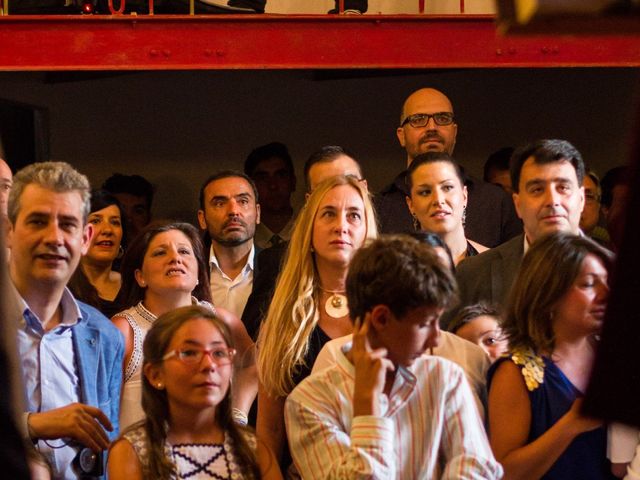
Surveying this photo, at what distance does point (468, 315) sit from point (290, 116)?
180 inches

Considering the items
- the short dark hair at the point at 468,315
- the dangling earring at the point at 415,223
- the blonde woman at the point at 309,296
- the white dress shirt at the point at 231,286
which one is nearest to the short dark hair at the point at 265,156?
the white dress shirt at the point at 231,286

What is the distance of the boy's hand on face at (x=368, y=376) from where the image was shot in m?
2.64

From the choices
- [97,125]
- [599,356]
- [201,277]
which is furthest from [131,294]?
[97,125]

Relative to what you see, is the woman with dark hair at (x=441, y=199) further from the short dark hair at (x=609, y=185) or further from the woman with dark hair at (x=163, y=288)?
the short dark hair at (x=609, y=185)

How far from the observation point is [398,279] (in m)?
2.71

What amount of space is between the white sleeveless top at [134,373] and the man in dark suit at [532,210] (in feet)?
3.63

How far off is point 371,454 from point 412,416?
19 cm

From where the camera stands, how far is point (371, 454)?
260cm

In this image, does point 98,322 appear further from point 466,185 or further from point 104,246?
point 466,185

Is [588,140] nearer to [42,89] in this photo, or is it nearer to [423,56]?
[423,56]

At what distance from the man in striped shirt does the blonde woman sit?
69 cm

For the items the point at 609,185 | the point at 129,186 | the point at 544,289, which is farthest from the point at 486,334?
the point at 129,186

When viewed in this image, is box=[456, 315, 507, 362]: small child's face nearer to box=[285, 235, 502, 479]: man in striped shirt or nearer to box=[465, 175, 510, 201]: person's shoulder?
box=[285, 235, 502, 479]: man in striped shirt

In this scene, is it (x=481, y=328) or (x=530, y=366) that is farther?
(x=481, y=328)
